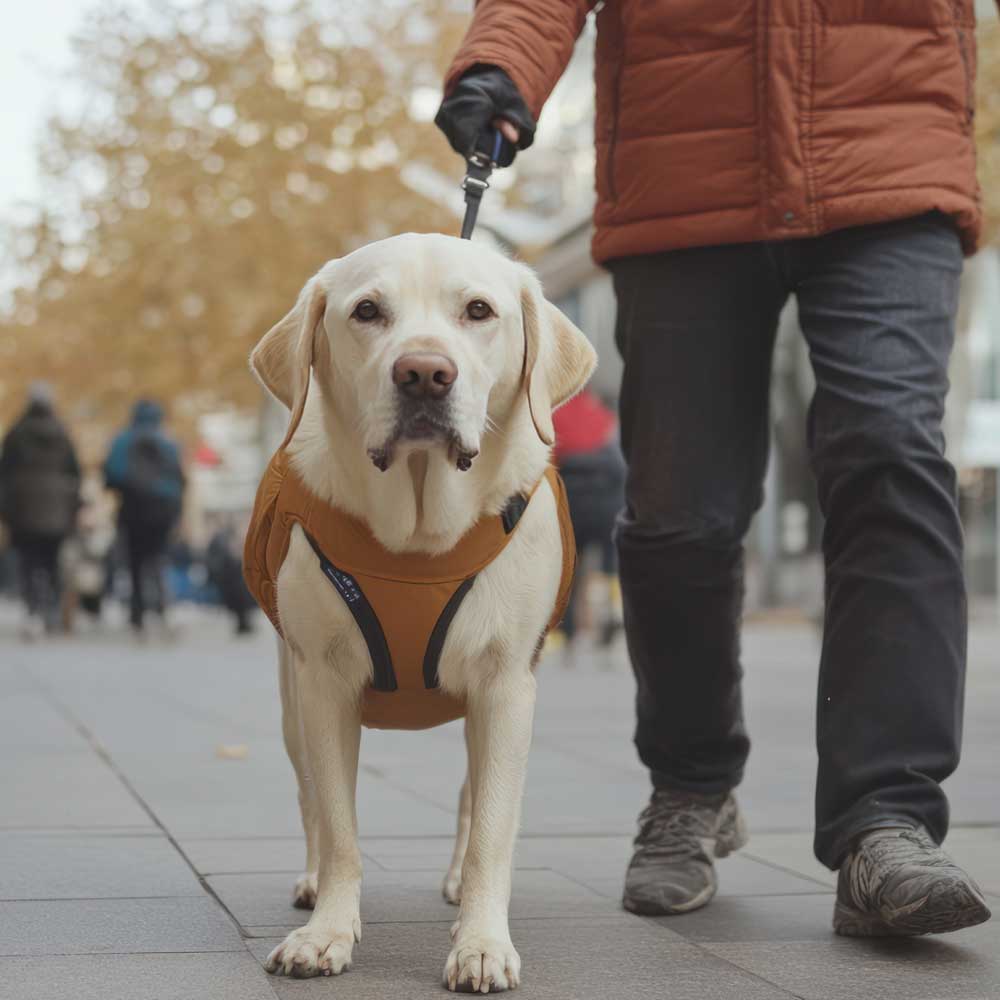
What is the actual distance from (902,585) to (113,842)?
6.74 ft

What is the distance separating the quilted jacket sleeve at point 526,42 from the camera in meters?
3.74

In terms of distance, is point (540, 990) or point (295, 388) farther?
point (295, 388)

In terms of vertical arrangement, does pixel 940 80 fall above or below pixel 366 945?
above

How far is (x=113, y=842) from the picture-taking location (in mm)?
4469

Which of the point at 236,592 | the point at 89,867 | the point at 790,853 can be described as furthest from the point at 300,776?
the point at 236,592

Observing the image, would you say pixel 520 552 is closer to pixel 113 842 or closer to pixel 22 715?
pixel 113 842

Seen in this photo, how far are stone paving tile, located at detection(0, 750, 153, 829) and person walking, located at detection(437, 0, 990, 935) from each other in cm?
167

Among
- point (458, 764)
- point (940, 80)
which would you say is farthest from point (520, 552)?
point (458, 764)

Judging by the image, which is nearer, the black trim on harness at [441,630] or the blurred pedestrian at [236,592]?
the black trim on harness at [441,630]

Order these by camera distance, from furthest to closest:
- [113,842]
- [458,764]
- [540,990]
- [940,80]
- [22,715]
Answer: [22,715], [458,764], [113,842], [940,80], [540,990]

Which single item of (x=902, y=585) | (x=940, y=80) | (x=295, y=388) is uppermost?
(x=940, y=80)

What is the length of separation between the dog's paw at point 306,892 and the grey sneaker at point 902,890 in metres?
1.04

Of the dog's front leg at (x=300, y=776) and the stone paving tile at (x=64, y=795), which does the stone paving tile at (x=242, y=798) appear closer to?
the stone paving tile at (x=64, y=795)

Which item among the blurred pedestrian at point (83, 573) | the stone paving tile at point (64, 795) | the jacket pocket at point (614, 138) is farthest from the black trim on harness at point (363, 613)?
the blurred pedestrian at point (83, 573)
